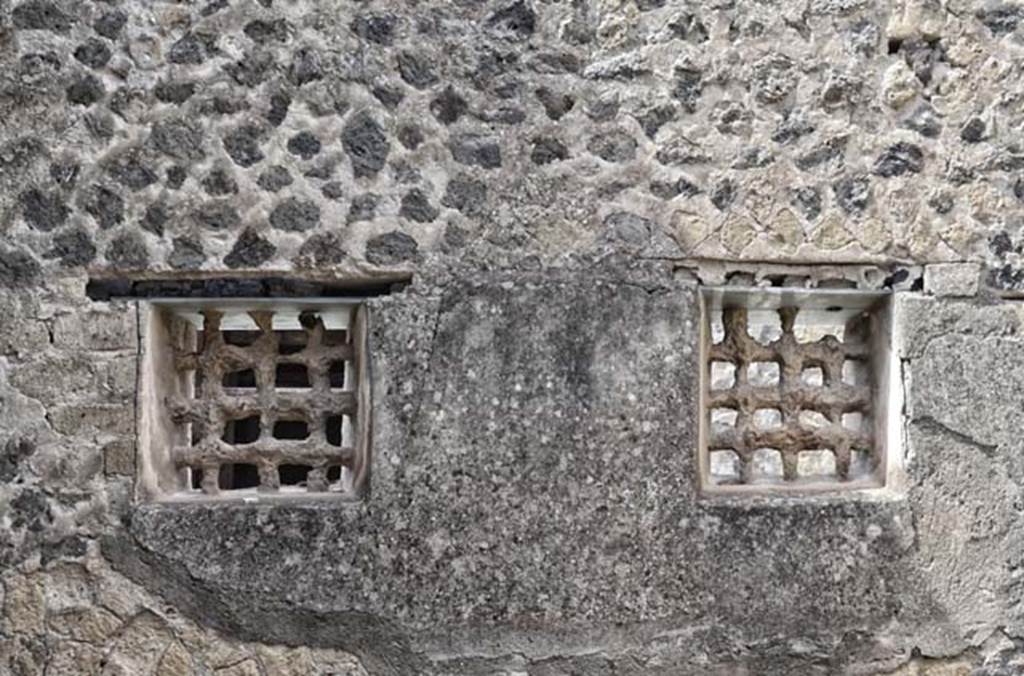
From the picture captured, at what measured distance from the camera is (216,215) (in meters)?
3.21

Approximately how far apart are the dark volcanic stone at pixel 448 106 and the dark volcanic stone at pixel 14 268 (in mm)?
1092

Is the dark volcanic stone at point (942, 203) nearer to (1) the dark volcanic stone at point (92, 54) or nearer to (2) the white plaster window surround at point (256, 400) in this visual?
(2) the white plaster window surround at point (256, 400)

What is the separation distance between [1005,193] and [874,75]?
47 cm

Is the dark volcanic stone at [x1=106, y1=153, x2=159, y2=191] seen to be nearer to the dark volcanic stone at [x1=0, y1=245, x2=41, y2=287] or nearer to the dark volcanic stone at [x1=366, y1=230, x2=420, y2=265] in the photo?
the dark volcanic stone at [x1=0, y1=245, x2=41, y2=287]

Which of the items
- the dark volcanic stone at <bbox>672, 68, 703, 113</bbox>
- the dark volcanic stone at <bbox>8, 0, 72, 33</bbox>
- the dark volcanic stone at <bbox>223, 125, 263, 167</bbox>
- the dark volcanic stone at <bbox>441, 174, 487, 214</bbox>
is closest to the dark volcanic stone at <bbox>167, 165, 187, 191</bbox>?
the dark volcanic stone at <bbox>223, 125, 263, 167</bbox>

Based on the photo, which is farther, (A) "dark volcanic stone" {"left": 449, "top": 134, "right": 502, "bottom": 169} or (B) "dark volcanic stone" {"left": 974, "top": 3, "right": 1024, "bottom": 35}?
(B) "dark volcanic stone" {"left": 974, "top": 3, "right": 1024, "bottom": 35}

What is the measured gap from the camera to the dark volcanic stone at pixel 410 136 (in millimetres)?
3273

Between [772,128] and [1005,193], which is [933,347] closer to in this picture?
[1005,193]

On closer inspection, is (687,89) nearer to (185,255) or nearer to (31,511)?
(185,255)

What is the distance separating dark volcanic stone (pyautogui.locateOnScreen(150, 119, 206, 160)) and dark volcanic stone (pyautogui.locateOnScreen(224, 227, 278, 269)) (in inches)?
9.2

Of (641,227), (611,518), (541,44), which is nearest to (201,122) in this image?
(541,44)

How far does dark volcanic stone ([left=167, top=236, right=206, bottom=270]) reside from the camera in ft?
10.5

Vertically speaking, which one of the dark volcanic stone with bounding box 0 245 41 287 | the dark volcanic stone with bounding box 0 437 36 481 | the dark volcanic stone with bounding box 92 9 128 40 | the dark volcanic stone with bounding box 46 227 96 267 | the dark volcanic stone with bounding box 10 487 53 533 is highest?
the dark volcanic stone with bounding box 92 9 128 40

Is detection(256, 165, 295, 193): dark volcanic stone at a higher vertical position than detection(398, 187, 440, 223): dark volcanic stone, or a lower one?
higher
